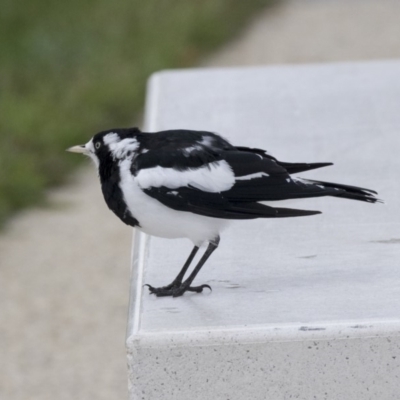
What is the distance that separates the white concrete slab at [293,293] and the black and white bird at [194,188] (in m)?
0.21

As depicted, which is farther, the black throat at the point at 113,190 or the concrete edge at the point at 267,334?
the black throat at the point at 113,190

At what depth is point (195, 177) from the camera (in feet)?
9.62

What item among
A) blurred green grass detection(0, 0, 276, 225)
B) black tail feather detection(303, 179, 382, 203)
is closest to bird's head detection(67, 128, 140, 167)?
black tail feather detection(303, 179, 382, 203)

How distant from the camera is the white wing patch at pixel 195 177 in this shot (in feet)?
9.46

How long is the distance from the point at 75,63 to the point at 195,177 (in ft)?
22.7

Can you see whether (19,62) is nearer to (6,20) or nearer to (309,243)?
(6,20)

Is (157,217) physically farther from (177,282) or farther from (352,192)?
(352,192)

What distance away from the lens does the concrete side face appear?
8.32ft

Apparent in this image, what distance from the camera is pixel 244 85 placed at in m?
5.32

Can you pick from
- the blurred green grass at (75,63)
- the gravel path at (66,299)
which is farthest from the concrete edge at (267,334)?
the blurred green grass at (75,63)

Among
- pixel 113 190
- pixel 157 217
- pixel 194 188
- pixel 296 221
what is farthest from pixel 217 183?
pixel 296 221

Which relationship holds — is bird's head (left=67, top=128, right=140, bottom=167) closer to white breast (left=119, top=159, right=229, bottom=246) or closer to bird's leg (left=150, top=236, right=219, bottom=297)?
white breast (left=119, top=159, right=229, bottom=246)

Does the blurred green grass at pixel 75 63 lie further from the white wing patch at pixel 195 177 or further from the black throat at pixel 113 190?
the white wing patch at pixel 195 177

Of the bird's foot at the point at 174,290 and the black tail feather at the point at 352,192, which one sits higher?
the black tail feather at the point at 352,192
